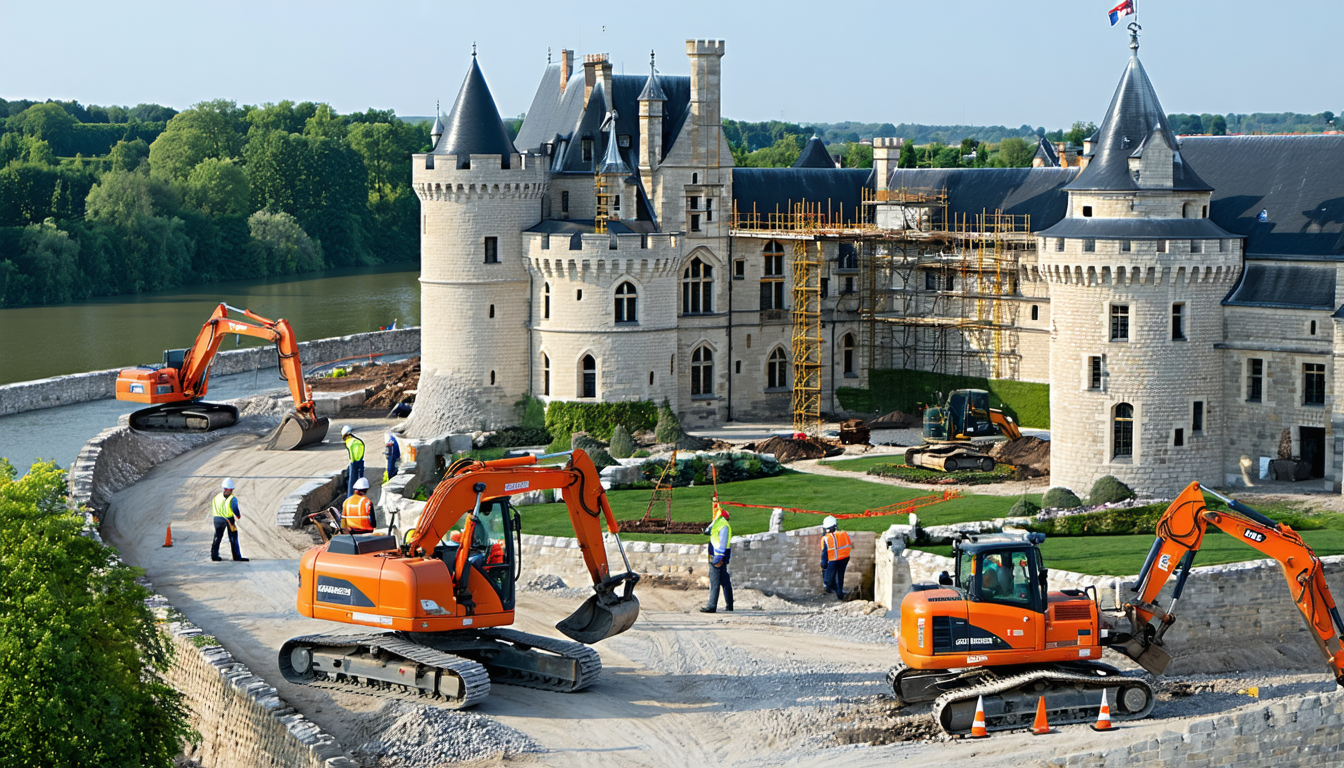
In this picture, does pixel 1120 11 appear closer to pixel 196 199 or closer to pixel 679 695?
pixel 679 695

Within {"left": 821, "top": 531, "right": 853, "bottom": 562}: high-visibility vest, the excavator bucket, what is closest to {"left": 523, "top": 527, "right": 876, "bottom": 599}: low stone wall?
{"left": 821, "top": 531, "right": 853, "bottom": 562}: high-visibility vest

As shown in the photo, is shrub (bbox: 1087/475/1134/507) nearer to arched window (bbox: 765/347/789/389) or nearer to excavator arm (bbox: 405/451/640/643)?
arched window (bbox: 765/347/789/389)

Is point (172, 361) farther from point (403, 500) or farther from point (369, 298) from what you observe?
point (369, 298)

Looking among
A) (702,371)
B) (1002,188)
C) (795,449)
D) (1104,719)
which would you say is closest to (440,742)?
(1104,719)

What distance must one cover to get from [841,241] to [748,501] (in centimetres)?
1385

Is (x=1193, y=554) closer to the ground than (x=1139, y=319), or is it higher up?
closer to the ground

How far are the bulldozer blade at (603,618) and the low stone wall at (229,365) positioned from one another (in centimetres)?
3392

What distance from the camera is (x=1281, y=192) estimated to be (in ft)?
127

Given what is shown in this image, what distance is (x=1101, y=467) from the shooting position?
3672cm

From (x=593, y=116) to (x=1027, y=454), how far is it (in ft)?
51.1

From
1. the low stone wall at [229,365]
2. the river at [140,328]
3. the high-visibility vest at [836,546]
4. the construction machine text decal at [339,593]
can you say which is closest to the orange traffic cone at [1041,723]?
the construction machine text decal at [339,593]

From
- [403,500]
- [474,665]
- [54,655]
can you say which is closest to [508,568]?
[474,665]

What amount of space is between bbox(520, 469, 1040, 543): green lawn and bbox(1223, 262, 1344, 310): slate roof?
6808 mm

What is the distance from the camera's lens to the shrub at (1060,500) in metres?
34.2
